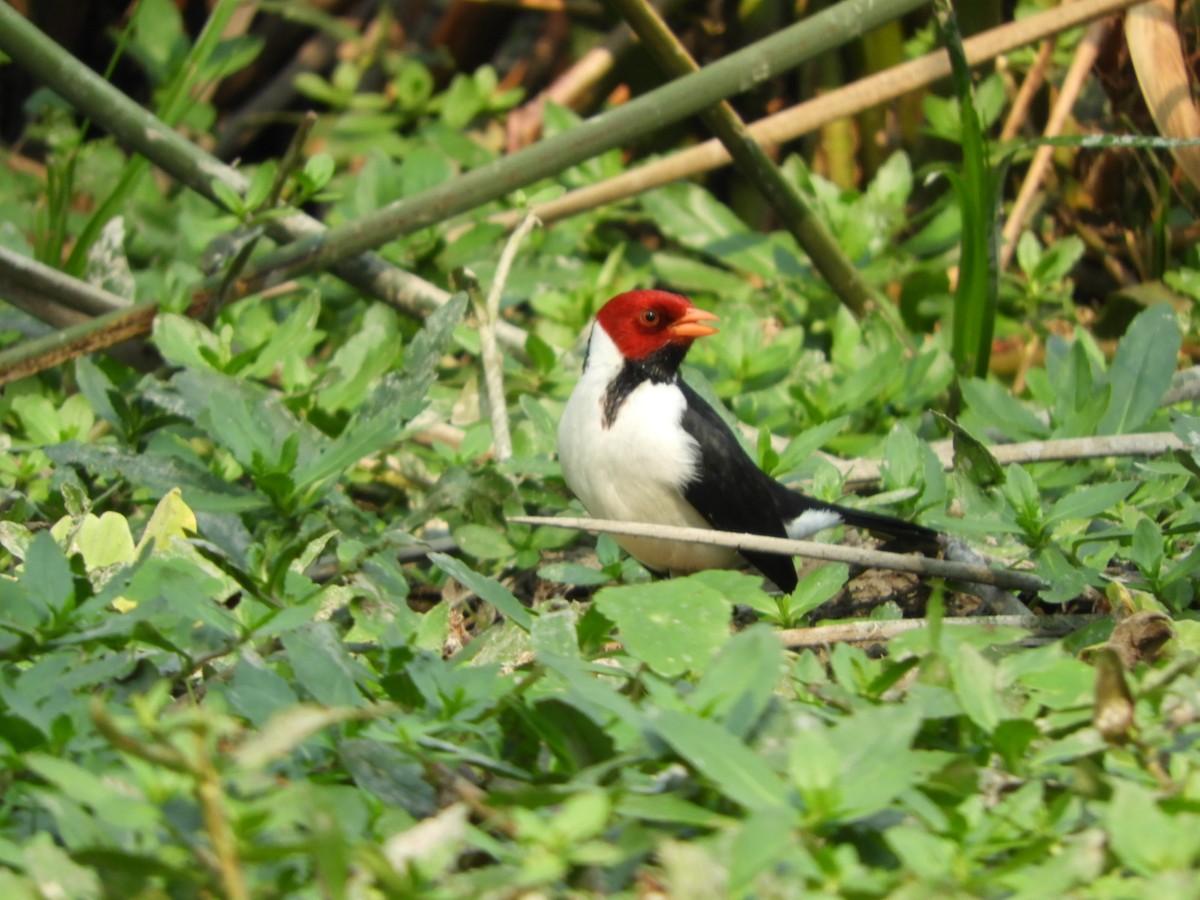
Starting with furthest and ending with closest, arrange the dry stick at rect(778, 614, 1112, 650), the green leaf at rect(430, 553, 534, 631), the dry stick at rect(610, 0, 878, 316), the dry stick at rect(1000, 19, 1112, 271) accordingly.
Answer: the dry stick at rect(1000, 19, 1112, 271) → the dry stick at rect(610, 0, 878, 316) → the dry stick at rect(778, 614, 1112, 650) → the green leaf at rect(430, 553, 534, 631)

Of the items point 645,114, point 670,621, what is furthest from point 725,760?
point 645,114

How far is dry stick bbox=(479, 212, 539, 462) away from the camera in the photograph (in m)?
3.09

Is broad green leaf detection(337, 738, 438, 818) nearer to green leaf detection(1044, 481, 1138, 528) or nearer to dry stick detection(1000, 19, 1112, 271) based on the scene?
green leaf detection(1044, 481, 1138, 528)

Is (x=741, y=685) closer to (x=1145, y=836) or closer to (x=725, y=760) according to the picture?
(x=725, y=760)

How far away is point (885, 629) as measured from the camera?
2.28 meters

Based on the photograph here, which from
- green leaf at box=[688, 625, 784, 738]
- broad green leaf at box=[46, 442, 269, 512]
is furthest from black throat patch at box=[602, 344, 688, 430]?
green leaf at box=[688, 625, 784, 738]

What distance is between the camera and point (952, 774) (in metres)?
1.64

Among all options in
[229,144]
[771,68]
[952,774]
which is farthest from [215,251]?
[952,774]

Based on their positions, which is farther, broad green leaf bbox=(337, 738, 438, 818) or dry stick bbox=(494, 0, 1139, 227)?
dry stick bbox=(494, 0, 1139, 227)

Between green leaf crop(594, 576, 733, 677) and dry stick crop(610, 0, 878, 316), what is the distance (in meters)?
1.53

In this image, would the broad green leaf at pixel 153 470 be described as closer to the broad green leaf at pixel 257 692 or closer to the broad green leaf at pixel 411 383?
the broad green leaf at pixel 411 383

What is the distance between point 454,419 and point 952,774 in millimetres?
1880

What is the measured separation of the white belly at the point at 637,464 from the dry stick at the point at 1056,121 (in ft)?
4.64

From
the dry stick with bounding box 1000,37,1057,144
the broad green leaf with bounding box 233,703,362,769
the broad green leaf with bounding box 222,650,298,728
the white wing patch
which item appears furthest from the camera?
the dry stick with bounding box 1000,37,1057,144
